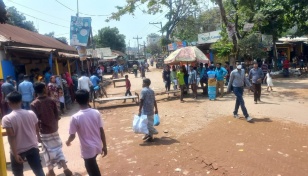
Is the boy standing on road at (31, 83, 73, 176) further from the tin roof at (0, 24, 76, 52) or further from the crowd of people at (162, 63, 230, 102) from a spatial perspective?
the tin roof at (0, 24, 76, 52)

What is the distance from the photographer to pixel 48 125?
5156mm

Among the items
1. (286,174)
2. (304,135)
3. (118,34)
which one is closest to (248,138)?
(304,135)

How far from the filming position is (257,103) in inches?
457

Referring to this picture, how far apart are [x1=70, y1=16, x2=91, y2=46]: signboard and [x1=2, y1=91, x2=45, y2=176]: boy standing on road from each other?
12402 mm

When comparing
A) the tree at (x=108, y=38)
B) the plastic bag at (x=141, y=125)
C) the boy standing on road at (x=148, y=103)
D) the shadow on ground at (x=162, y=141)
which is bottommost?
the shadow on ground at (x=162, y=141)

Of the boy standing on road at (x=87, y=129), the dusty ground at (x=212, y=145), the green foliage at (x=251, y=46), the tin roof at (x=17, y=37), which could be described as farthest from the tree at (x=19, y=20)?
the boy standing on road at (x=87, y=129)

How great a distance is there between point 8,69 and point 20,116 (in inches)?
391

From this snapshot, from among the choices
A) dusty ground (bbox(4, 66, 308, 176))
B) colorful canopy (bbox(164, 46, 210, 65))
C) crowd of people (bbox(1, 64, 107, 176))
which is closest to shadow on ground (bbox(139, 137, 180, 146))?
dusty ground (bbox(4, 66, 308, 176))

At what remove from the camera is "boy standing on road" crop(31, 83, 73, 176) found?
5.09m

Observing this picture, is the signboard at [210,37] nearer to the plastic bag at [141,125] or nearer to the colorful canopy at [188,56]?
the colorful canopy at [188,56]

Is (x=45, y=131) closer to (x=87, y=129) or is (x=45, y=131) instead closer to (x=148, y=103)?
(x=87, y=129)

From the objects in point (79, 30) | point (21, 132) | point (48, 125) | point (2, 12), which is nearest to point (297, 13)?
point (79, 30)

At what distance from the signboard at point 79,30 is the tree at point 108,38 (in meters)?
48.8

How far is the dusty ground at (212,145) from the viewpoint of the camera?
216 inches
